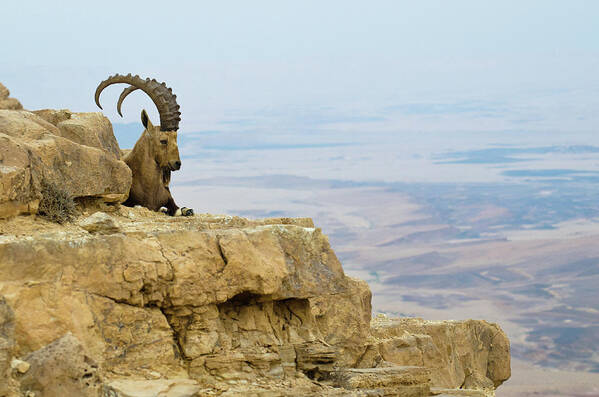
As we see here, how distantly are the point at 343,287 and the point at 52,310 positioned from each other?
3819 mm

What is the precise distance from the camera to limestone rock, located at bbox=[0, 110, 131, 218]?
1018 cm

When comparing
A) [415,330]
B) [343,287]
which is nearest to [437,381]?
[415,330]

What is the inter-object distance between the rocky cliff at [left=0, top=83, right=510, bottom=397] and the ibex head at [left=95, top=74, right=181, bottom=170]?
7.27 feet

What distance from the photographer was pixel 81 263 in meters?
9.01

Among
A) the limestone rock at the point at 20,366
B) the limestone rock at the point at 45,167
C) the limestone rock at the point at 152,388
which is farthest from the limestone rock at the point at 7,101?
the limestone rock at the point at 20,366

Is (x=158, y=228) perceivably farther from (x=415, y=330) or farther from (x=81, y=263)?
(x=415, y=330)

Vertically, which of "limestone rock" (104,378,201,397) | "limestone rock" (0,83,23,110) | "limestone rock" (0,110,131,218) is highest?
"limestone rock" (0,83,23,110)

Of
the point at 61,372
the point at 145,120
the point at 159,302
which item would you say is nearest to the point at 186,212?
the point at 145,120

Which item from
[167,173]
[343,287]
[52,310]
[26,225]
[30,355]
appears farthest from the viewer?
[167,173]

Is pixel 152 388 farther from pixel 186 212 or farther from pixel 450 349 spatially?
pixel 450 349

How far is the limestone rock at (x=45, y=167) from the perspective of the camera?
10180 millimetres

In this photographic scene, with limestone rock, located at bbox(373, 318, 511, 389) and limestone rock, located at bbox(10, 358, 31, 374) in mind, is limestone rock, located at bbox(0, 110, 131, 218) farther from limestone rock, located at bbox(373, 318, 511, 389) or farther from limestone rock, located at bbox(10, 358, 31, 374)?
limestone rock, located at bbox(373, 318, 511, 389)

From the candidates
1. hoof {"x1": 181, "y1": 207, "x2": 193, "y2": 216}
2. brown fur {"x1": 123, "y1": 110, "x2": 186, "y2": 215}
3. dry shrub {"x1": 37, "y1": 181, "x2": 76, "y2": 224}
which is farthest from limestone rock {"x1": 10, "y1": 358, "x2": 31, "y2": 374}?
brown fur {"x1": 123, "y1": 110, "x2": 186, "y2": 215}

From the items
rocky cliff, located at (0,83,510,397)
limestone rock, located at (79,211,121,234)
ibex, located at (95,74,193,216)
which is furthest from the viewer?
ibex, located at (95,74,193,216)
